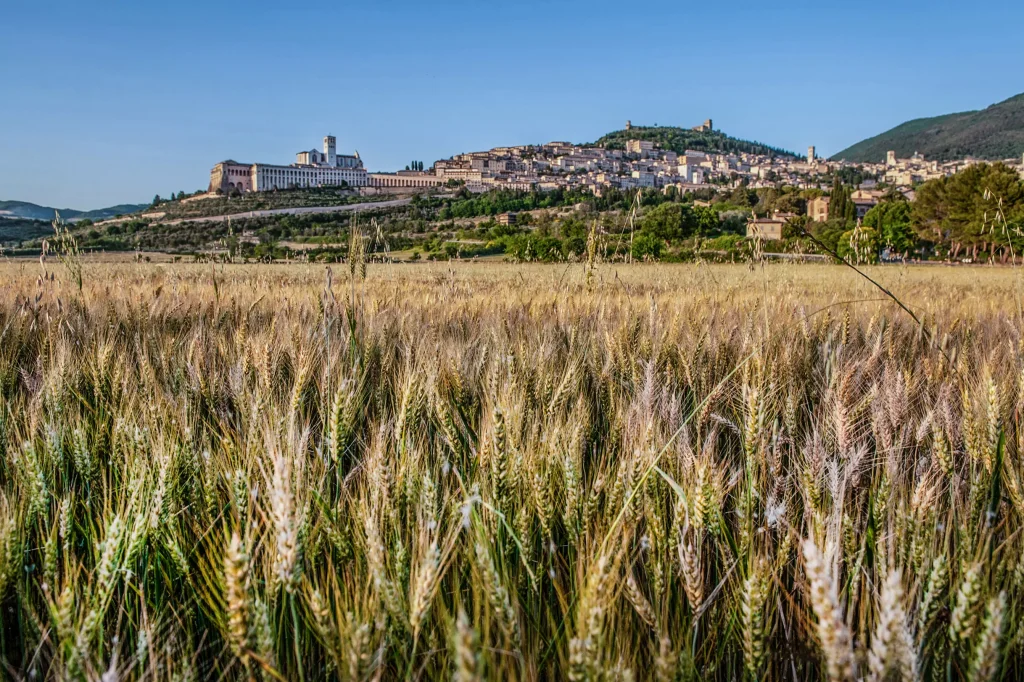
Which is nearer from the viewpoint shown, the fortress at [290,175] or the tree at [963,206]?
the tree at [963,206]

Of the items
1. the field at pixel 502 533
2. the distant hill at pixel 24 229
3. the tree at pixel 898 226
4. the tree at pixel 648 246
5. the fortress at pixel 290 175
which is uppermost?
the fortress at pixel 290 175

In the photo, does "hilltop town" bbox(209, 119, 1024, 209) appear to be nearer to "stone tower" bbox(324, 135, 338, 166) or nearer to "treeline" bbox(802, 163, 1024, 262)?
"stone tower" bbox(324, 135, 338, 166)

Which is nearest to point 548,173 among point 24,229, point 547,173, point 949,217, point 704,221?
point 547,173

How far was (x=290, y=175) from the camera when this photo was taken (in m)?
135

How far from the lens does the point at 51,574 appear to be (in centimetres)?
85

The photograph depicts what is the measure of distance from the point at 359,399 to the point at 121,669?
0.90m

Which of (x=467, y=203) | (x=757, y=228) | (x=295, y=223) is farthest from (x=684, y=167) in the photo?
(x=757, y=228)

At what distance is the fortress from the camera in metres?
129

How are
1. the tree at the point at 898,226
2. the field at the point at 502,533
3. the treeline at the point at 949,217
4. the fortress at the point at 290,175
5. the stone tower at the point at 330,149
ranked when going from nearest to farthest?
1. the field at the point at 502,533
2. the treeline at the point at 949,217
3. the tree at the point at 898,226
4. the fortress at the point at 290,175
5. the stone tower at the point at 330,149

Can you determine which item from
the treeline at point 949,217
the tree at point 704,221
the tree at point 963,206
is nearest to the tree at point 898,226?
the treeline at point 949,217

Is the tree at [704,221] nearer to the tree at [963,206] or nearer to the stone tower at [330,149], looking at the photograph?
the tree at [963,206]

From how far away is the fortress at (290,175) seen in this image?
422 ft

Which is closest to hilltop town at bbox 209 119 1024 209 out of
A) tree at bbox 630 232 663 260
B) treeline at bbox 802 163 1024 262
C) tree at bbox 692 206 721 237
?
treeline at bbox 802 163 1024 262

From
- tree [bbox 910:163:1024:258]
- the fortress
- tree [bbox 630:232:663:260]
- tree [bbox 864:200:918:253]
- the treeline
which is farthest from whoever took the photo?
the fortress
